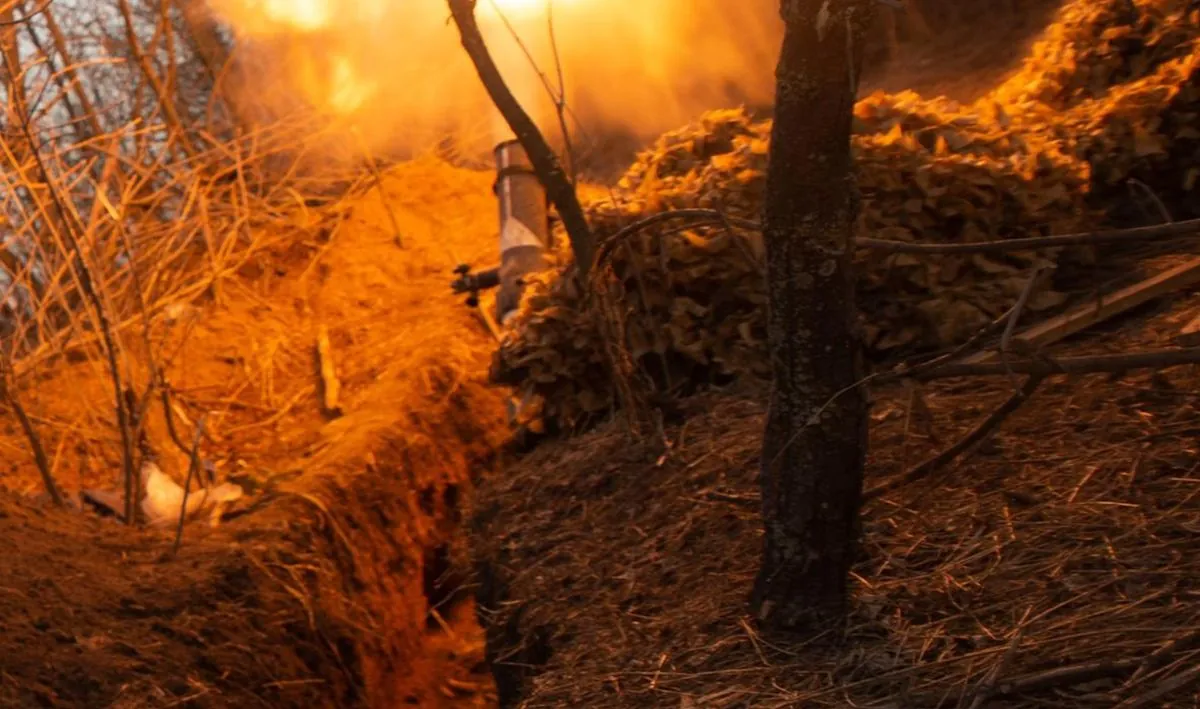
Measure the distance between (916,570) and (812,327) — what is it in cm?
72

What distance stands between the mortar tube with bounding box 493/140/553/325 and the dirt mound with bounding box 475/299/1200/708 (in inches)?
94.3

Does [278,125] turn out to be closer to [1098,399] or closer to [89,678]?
[89,678]

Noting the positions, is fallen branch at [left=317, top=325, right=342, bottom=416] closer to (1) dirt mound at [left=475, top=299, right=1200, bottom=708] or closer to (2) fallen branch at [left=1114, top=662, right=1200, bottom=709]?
(1) dirt mound at [left=475, top=299, right=1200, bottom=708]

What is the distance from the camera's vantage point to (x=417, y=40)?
11.5 m

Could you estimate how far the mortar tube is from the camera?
22.3 feet

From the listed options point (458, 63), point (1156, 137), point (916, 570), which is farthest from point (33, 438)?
point (458, 63)

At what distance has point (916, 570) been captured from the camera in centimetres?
300

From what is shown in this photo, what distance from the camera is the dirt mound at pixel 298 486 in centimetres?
477

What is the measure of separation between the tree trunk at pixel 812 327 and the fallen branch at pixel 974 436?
0.16 metres

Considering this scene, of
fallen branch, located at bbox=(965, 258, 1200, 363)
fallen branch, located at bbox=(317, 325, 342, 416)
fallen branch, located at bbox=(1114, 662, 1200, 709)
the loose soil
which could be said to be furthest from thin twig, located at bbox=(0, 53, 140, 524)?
fallen branch, located at bbox=(1114, 662, 1200, 709)

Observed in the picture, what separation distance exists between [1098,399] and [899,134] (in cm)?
156

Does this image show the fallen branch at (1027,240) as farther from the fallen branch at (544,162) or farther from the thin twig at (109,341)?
the thin twig at (109,341)

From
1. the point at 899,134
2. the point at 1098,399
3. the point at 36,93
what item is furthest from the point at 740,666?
the point at 36,93

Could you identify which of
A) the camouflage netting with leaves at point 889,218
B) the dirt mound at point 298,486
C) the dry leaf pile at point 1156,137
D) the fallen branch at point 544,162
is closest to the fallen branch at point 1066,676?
the camouflage netting with leaves at point 889,218
